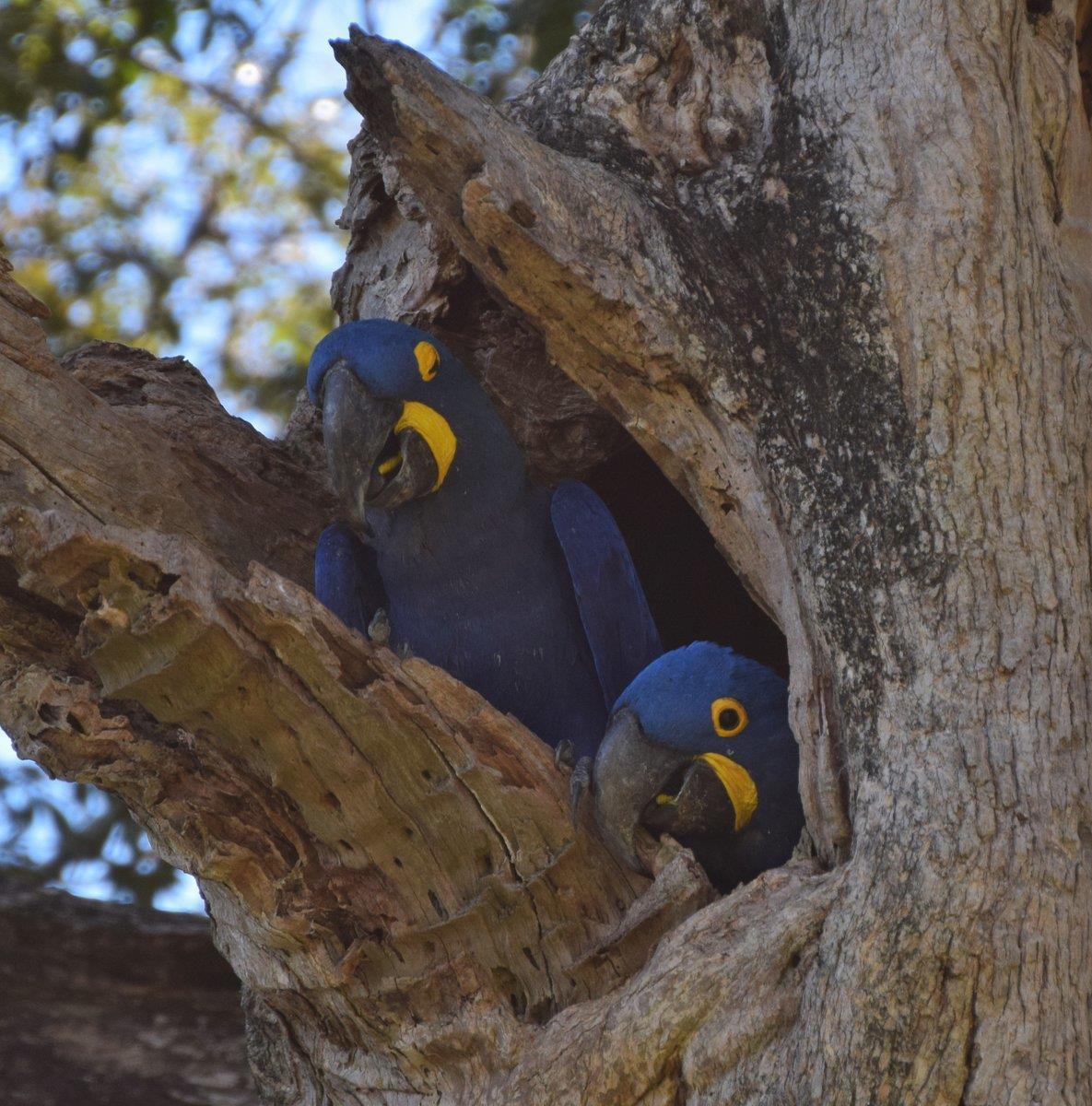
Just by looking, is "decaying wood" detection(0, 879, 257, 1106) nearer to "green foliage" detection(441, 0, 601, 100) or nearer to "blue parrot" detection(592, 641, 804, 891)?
"blue parrot" detection(592, 641, 804, 891)

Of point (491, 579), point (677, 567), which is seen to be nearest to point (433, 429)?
point (491, 579)

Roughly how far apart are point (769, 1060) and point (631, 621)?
1.49 m

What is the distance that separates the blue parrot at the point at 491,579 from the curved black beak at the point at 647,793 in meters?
0.47

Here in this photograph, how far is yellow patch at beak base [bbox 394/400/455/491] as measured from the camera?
3.24 meters

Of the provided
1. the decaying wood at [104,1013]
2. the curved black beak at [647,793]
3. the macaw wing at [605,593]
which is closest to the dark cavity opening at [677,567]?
the macaw wing at [605,593]

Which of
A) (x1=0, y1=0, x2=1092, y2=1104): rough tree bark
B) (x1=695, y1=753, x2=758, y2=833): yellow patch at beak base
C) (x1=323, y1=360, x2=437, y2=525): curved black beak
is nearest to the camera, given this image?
(x1=0, y1=0, x2=1092, y2=1104): rough tree bark

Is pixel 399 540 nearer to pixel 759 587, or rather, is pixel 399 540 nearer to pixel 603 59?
pixel 759 587

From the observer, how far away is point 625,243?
2.74 metres

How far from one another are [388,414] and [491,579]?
1.80 feet

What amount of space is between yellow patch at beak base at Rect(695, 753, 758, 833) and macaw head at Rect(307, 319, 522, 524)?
1002mm

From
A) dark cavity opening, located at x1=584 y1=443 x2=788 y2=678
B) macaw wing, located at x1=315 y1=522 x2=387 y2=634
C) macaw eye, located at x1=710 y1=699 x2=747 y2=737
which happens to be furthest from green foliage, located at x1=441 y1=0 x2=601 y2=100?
macaw eye, located at x1=710 y1=699 x2=747 y2=737

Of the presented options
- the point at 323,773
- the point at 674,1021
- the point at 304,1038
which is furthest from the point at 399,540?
the point at 674,1021

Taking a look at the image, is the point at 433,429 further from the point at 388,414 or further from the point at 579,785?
the point at 579,785

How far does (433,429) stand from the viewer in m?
3.29
